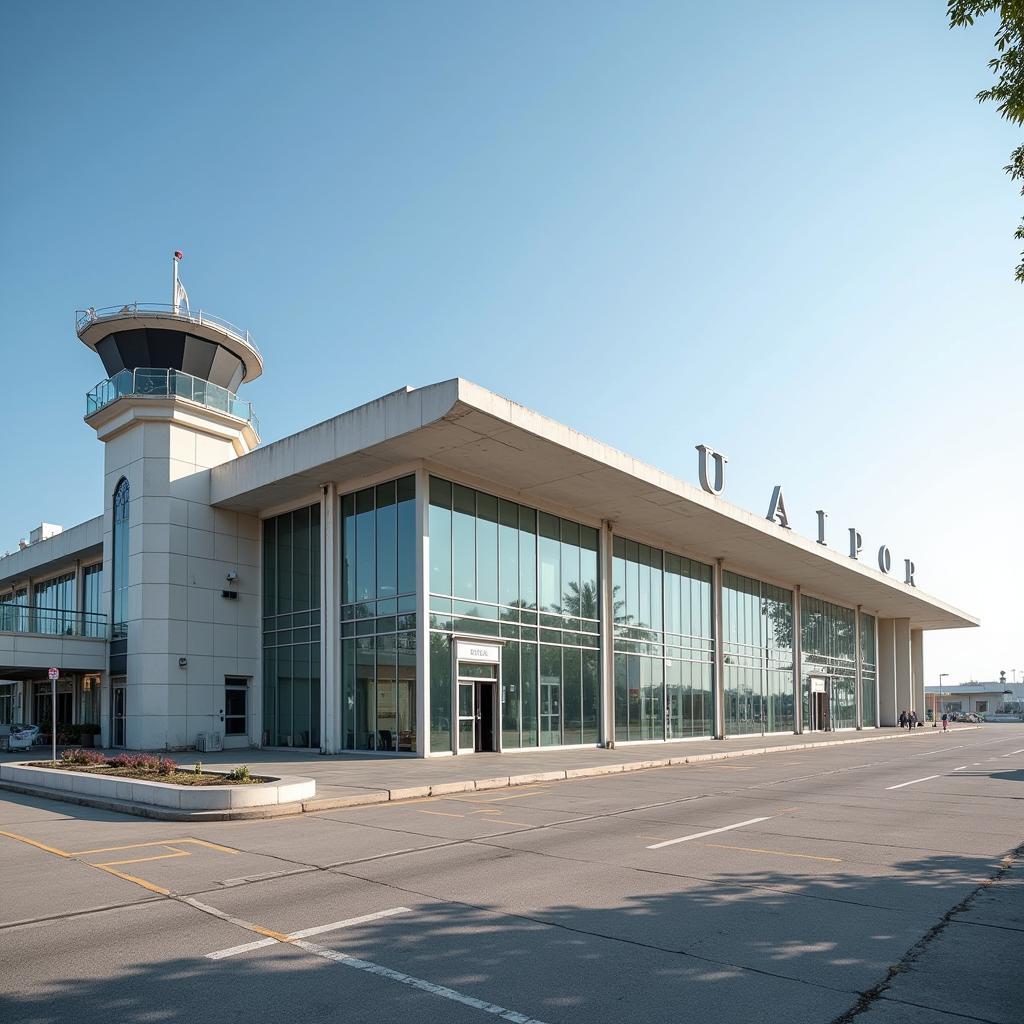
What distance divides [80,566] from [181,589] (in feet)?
46.5

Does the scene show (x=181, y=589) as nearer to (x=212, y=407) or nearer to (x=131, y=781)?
(x=212, y=407)

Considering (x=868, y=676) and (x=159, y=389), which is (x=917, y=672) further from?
(x=159, y=389)

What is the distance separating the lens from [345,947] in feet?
22.5

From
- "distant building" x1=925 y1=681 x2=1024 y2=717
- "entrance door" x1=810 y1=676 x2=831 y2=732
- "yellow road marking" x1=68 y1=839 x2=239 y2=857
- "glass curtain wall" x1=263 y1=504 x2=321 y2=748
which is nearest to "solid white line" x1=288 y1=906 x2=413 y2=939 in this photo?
"yellow road marking" x1=68 y1=839 x2=239 y2=857

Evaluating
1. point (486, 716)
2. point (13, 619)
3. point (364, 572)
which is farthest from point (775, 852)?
point (13, 619)

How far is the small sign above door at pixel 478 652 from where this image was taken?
27459 mm

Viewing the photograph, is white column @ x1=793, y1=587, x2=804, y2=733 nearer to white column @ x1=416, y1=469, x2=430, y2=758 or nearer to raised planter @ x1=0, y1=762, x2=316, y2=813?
white column @ x1=416, y1=469, x2=430, y2=758

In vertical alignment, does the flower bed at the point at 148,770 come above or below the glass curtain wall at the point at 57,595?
below

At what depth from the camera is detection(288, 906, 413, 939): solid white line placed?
721 centimetres

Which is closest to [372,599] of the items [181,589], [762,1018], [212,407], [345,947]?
[181,589]

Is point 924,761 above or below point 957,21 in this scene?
below

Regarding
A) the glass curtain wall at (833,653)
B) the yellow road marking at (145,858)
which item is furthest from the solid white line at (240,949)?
the glass curtain wall at (833,653)

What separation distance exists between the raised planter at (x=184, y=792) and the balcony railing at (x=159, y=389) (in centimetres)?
1667

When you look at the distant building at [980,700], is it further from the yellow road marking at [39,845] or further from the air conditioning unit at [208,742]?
the yellow road marking at [39,845]
